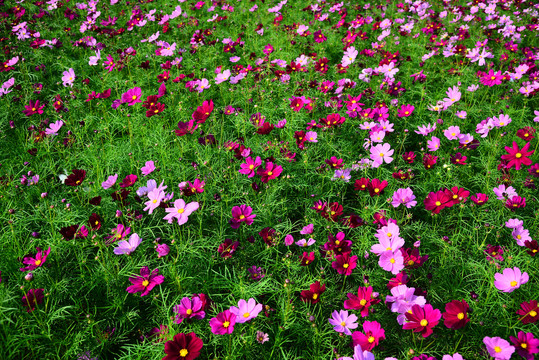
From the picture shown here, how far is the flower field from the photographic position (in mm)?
1305

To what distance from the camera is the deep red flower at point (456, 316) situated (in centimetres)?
119

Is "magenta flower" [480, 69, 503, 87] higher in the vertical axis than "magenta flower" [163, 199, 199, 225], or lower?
lower

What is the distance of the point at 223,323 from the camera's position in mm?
1199

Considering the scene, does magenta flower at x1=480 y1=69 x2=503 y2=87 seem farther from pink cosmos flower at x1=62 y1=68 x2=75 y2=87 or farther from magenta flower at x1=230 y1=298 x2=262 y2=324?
pink cosmos flower at x1=62 y1=68 x2=75 y2=87

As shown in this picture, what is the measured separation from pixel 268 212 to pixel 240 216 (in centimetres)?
19

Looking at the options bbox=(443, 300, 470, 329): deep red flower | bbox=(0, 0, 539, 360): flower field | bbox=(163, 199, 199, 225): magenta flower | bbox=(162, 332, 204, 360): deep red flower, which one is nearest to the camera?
bbox=(162, 332, 204, 360): deep red flower

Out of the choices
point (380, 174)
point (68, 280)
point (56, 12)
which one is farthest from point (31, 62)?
point (380, 174)

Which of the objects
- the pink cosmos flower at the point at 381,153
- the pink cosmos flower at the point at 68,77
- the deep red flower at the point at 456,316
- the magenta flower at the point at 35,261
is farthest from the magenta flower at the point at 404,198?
the pink cosmos flower at the point at 68,77

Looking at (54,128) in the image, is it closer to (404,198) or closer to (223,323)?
(223,323)

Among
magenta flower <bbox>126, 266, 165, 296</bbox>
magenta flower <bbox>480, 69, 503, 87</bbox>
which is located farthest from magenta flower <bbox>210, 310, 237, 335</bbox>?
magenta flower <bbox>480, 69, 503, 87</bbox>

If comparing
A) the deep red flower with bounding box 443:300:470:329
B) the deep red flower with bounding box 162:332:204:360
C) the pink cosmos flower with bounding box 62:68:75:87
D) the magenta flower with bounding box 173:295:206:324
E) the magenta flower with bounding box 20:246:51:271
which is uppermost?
the pink cosmos flower with bounding box 62:68:75:87

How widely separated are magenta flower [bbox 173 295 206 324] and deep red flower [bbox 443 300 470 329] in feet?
2.89

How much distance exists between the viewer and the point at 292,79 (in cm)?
303

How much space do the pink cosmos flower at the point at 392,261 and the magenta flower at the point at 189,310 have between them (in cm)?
73
